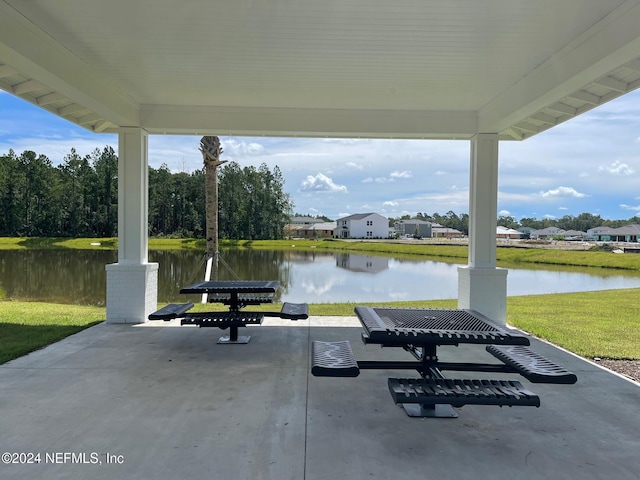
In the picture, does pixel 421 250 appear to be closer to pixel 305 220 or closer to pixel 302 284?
pixel 302 284

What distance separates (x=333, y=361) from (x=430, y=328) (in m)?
0.81

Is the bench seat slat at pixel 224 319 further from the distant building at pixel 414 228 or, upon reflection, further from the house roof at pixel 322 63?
the distant building at pixel 414 228

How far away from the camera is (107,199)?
43.3m

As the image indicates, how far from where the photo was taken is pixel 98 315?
7281 millimetres

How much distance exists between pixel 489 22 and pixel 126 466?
4.28 metres

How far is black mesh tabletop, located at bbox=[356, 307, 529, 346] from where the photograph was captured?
2.86m

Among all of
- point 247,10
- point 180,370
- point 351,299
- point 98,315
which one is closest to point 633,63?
point 247,10

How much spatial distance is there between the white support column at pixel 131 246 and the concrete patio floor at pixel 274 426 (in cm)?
183

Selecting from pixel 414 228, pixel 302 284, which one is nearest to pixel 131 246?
pixel 302 284

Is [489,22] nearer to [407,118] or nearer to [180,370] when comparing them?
[407,118]

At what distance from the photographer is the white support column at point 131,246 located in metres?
6.35

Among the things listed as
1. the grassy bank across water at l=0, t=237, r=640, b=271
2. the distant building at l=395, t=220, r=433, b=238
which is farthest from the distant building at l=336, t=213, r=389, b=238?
the grassy bank across water at l=0, t=237, r=640, b=271

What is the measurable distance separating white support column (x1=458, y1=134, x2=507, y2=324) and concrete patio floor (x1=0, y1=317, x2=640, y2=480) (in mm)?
2184

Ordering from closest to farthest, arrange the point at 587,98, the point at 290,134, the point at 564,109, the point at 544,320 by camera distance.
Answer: the point at 587,98
the point at 564,109
the point at 290,134
the point at 544,320
